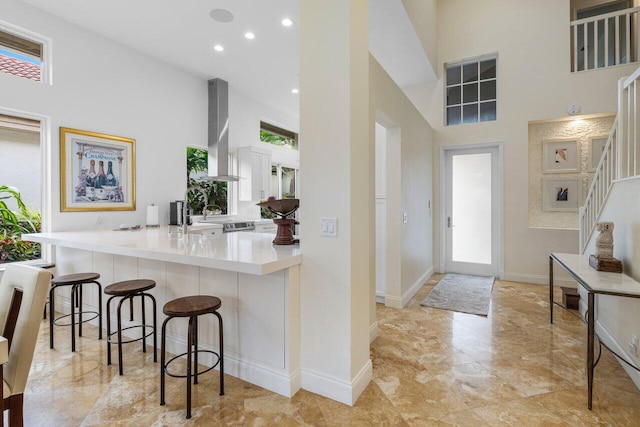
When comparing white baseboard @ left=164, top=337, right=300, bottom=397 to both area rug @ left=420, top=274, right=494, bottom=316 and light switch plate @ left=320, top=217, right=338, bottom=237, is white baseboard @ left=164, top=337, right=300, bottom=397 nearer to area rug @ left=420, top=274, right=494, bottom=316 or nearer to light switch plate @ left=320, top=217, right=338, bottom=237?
light switch plate @ left=320, top=217, right=338, bottom=237

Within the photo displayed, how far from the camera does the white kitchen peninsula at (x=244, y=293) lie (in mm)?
2051

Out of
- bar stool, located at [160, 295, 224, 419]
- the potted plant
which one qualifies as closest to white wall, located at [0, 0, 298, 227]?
the potted plant

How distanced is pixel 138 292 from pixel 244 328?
918mm

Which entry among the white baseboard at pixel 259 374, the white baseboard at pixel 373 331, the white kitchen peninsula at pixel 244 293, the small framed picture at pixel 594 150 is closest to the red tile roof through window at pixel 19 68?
the white kitchen peninsula at pixel 244 293

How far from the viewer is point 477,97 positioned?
211 inches

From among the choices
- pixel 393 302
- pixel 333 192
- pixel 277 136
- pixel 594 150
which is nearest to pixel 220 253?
pixel 333 192

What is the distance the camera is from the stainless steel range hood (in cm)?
549

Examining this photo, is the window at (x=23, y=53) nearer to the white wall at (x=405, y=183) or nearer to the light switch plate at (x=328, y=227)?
the white wall at (x=405, y=183)

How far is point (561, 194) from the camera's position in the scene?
15.9 ft

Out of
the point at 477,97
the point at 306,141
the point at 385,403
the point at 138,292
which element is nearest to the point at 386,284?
the point at 385,403

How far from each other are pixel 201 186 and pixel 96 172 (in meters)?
1.71

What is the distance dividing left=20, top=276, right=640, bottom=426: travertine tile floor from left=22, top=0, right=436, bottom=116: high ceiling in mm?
3522

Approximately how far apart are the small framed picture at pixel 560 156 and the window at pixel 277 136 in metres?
5.09

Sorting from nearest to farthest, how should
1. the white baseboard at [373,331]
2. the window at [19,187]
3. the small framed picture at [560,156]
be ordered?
the white baseboard at [373,331] → the window at [19,187] → the small framed picture at [560,156]
